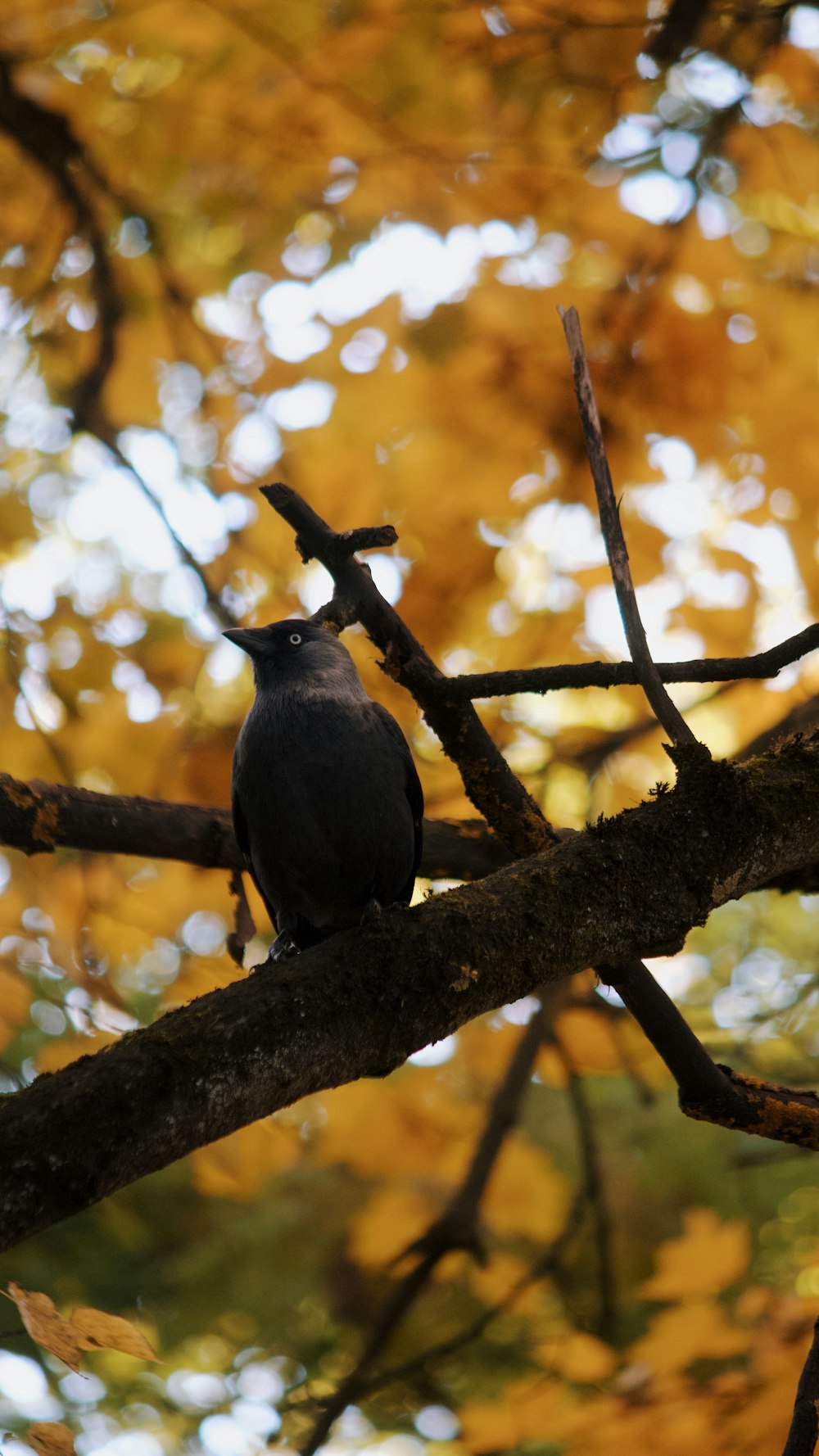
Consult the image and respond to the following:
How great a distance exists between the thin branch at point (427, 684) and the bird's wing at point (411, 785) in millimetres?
657

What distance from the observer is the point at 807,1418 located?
227cm

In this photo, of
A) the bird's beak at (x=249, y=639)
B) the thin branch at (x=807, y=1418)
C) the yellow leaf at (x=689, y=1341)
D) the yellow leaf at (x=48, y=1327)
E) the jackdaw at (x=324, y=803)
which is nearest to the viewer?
the yellow leaf at (x=48, y=1327)

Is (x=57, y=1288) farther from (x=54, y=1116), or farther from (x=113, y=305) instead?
(x=113, y=305)

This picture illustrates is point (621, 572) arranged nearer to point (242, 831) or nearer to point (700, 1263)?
point (242, 831)

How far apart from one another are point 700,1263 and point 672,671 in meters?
2.29

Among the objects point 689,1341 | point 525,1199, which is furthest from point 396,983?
point 525,1199

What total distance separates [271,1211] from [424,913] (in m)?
3.30

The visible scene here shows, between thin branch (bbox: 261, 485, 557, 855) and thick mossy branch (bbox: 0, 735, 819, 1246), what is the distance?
0.56 m

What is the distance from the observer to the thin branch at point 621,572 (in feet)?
8.14

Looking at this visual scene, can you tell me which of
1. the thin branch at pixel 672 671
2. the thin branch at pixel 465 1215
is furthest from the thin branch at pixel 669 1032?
the thin branch at pixel 465 1215

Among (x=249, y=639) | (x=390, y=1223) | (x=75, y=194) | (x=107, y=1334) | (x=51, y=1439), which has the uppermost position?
(x=75, y=194)

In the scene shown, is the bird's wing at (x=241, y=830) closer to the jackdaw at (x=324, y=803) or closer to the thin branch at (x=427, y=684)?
the jackdaw at (x=324, y=803)

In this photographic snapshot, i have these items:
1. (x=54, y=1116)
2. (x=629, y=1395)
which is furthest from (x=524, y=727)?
(x=54, y=1116)

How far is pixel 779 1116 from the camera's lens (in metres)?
2.65
